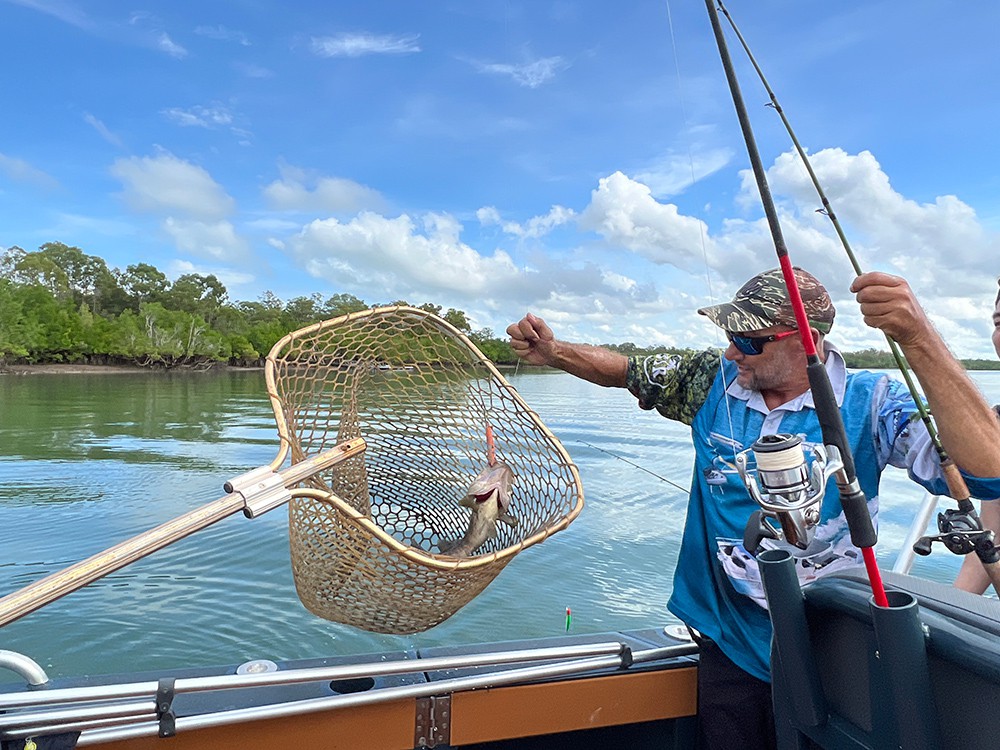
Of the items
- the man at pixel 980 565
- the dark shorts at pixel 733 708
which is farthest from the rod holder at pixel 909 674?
the man at pixel 980 565

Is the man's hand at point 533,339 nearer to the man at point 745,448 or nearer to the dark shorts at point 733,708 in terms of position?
the man at point 745,448

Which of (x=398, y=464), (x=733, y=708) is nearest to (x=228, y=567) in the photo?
(x=398, y=464)

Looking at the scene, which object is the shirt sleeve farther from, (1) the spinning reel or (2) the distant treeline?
(2) the distant treeline

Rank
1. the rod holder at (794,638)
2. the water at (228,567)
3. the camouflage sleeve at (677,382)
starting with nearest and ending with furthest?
the rod holder at (794,638), the camouflage sleeve at (677,382), the water at (228,567)

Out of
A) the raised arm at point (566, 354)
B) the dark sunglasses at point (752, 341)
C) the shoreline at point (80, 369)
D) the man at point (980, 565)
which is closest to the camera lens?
the dark sunglasses at point (752, 341)

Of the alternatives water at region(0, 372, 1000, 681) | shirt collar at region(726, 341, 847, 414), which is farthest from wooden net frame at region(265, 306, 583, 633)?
water at region(0, 372, 1000, 681)

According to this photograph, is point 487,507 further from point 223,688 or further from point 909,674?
point 909,674

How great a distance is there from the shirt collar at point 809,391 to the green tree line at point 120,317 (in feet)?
175

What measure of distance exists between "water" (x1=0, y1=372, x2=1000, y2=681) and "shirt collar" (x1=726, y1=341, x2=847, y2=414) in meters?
0.33

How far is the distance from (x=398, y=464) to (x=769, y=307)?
5.51 ft

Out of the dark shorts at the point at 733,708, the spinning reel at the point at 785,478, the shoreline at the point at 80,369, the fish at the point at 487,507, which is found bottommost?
the shoreline at the point at 80,369

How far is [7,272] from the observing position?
8338cm

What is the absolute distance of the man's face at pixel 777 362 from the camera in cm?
189

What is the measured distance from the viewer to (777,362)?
1899mm
